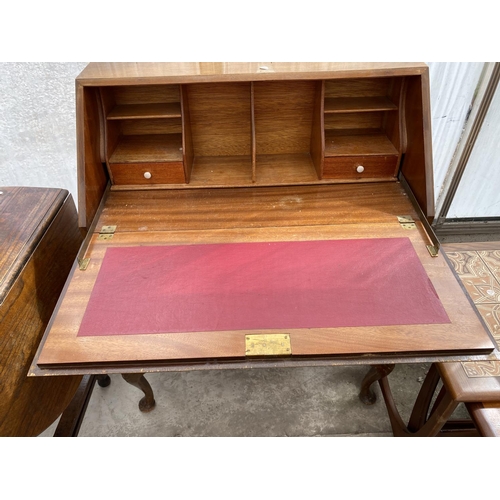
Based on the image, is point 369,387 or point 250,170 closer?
point 250,170

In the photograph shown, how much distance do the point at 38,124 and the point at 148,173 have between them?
1.04 m

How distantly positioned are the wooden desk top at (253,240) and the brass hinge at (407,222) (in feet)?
0.08

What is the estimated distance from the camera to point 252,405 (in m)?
2.18

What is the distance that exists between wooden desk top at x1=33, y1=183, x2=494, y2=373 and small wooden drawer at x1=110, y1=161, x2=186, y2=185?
6cm

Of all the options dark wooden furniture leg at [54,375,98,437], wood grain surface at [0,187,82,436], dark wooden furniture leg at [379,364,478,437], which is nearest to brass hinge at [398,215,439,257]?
dark wooden furniture leg at [379,364,478,437]

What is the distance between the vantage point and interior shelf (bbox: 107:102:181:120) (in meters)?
1.61

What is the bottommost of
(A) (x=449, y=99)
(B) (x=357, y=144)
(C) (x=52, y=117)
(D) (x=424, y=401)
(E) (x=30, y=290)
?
(D) (x=424, y=401)

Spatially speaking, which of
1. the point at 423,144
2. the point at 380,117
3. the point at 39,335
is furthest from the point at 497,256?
the point at 39,335

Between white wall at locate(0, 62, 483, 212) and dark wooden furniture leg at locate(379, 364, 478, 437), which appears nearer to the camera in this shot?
dark wooden furniture leg at locate(379, 364, 478, 437)

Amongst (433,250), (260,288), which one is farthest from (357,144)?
(260,288)

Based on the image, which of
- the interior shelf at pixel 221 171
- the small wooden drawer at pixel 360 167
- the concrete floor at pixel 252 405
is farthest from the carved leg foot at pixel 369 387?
the interior shelf at pixel 221 171

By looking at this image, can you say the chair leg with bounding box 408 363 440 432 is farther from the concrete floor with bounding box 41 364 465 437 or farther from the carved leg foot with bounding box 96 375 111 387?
the carved leg foot with bounding box 96 375 111 387

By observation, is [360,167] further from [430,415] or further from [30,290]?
[30,290]

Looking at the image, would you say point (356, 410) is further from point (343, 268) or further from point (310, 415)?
point (343, 268)
